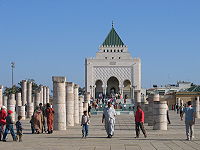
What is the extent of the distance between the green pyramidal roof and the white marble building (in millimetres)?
1527

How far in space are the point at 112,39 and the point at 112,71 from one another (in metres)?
7.80

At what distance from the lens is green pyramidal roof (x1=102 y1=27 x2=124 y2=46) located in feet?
269

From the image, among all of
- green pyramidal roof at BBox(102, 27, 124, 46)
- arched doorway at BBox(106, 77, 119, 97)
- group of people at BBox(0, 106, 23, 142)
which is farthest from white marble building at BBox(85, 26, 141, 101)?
group of people at BBox(0, 106, 23, 142)

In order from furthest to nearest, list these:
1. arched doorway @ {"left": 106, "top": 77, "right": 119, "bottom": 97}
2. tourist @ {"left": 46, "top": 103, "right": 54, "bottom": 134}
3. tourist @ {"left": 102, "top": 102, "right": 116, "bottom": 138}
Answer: arched doorway @ {"left": 106, "top": 77, "right": 119, "bottom": 97}, tourist @ {"left": 46, "top": 103, "right": 54, "bottom": 134}, tourist @ {"left": 102, "top": 102, "right": 116, "bottom": 138}

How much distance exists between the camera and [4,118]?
1505cm

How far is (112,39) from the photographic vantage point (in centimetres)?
8325

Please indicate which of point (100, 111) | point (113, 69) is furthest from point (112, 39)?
point (100, 111)

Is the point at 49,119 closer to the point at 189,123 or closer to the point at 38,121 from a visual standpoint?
the point at 38,121

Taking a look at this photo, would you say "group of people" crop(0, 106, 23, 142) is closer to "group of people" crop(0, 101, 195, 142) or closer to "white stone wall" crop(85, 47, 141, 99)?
"group of people" crop(0, 101, 195, 142)

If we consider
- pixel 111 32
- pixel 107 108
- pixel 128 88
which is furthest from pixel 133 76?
pixel 107 108

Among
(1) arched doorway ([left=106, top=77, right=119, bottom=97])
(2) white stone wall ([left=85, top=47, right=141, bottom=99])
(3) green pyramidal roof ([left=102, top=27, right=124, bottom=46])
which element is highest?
(3) green pyramidal roof ([left=102, top=27, right=124, bottom=46])

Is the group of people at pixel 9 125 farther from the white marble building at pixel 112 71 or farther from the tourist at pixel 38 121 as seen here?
the white marble building at pixel 112 71

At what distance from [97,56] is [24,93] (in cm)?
3946

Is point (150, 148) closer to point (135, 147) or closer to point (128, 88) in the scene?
point (135, 147)
